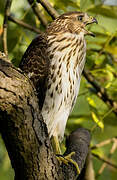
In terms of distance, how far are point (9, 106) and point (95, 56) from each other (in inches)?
97.9

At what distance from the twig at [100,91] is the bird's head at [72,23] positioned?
0.60 m

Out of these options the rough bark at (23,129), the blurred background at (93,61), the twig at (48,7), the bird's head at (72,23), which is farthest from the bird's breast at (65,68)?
the rough bark at (23,129)

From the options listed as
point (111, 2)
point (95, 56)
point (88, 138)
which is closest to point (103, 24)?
point (111, 2)

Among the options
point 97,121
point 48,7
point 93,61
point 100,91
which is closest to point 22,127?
point 48,7

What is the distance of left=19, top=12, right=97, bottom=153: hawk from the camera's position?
409 centimetres

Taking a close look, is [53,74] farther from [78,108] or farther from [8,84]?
[8,84]

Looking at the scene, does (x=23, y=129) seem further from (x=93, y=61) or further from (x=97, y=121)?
(x=93, y=61)

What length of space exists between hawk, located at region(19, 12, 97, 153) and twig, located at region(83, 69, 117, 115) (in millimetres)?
600

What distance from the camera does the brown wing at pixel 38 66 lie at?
4070 mm

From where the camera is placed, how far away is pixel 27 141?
111 inches

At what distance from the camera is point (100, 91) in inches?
204

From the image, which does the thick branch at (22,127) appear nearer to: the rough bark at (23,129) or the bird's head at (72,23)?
the rough bark at (23,129)

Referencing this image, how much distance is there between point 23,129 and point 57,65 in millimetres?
1438

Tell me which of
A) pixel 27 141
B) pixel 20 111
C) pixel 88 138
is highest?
pixel 20 111
